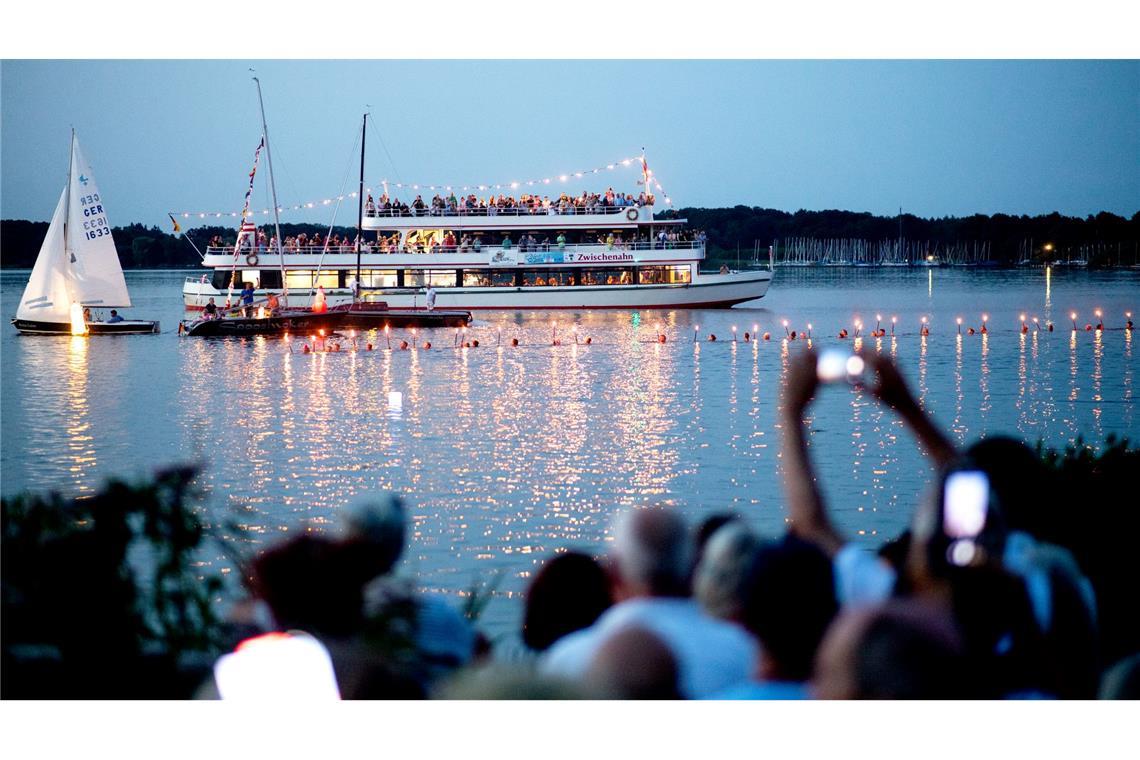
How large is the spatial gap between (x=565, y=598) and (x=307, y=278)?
4484 centimetres

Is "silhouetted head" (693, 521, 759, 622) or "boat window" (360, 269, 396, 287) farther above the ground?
"boat window" (360, 269, 396, 287)

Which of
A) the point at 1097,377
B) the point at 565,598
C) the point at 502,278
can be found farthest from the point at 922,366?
the point at 565,598

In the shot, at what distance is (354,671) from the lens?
3.82 m

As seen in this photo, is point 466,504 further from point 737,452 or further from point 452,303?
point 452,303

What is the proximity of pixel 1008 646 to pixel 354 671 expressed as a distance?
1808 millimetres

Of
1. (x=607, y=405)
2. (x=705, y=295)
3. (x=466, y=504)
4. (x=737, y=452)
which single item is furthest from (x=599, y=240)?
(x=466, y=504)

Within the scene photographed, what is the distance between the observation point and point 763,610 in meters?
3.38

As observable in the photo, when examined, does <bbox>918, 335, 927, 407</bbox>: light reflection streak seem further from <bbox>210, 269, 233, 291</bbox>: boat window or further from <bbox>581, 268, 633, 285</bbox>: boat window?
<bbox>210, 269, 233, 291</bbox>: boat window

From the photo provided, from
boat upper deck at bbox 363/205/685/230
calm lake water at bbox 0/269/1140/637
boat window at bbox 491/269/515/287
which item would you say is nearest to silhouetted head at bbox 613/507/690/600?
calm lake water at bbox 0/269/1140/637

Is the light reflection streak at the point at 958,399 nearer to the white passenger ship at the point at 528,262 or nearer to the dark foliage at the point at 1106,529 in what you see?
the dark foliage at the point at 1106,529

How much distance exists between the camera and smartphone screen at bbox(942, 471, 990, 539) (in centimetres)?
367

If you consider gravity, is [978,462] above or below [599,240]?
below

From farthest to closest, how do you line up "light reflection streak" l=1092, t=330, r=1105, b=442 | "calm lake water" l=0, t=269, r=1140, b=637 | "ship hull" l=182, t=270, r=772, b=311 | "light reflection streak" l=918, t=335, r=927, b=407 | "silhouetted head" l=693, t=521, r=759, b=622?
1. "ship hull" l=182, t=270, r=772, b=311
2. "light reflection streak" l=918, t=335, r=927, b=407
3. "light reflection streak" l=1092, t=330, r=1105, b=442
4. "calm lake water" l=0, t=269, r=1140, b=637
5. "silhouetted head" l=693, t=521, r=759, b=622

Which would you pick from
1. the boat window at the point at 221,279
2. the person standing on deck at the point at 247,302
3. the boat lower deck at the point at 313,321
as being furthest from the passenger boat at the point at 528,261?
the boat lower deck at the point at 313,321
